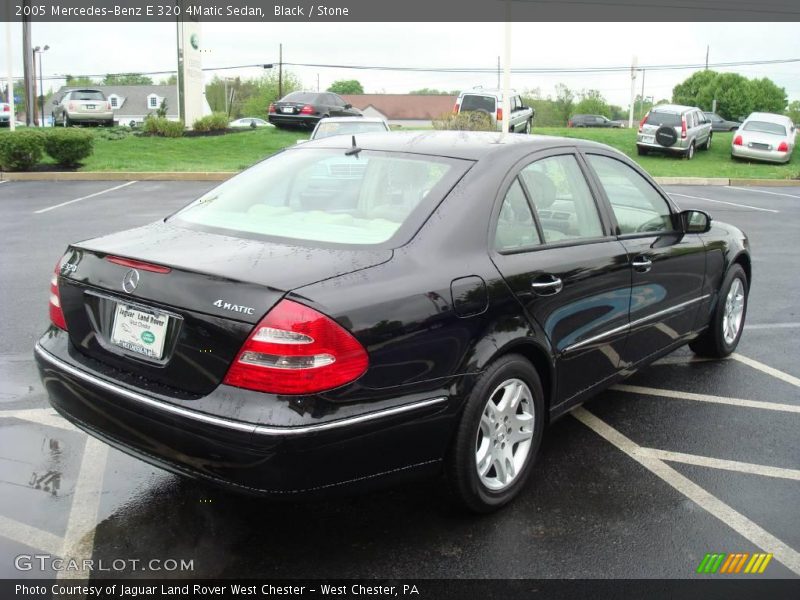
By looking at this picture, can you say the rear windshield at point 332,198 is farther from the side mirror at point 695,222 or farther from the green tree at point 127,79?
the green tree at point 127,79

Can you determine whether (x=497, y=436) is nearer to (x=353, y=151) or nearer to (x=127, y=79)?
(x=353, y=151)

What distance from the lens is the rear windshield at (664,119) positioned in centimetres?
2436

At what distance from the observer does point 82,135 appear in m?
18.5

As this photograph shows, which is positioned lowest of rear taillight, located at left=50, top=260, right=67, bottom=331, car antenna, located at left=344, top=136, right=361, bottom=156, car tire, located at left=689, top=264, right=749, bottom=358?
car tire, located at left=689, top=264, right=749, bottom=358

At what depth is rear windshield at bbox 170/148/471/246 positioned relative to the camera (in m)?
3.32

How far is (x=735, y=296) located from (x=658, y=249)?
5.33ft

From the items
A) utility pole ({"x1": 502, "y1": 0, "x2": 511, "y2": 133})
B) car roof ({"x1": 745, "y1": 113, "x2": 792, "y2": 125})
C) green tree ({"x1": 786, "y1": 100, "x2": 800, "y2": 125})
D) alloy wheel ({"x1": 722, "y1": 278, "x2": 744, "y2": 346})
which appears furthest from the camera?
green tree ({"x1": 786, "y1": 100, "x2": 800, "y2": 125})

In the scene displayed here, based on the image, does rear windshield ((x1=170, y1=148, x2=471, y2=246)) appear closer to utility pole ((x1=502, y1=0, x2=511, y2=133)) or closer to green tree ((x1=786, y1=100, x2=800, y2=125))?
utility pole ((x1=502, y1=0, x2=511, y2=133))

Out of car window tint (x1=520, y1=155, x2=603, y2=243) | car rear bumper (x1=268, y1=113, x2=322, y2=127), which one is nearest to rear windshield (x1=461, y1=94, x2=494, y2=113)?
car rear bumper (x1=268, y1=113, x2=322, y2=127)

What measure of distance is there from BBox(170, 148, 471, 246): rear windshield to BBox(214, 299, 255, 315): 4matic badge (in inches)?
23.1

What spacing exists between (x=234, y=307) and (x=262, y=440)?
18.7 inches

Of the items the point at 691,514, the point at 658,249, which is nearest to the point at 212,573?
the point at 691,514

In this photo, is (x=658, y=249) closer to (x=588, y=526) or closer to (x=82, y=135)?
(x=588, y=526)

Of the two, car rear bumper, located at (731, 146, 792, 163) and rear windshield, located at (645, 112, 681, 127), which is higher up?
rear windshield, located at (645, 112, 681, 127)
